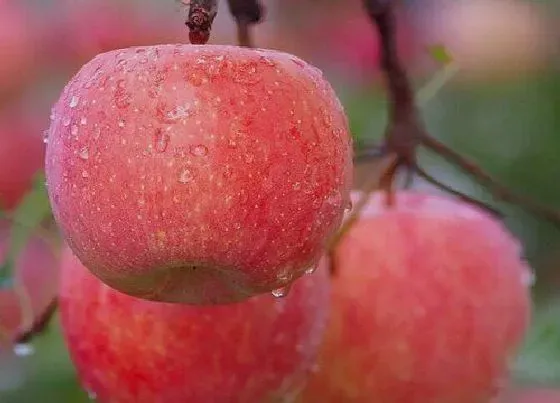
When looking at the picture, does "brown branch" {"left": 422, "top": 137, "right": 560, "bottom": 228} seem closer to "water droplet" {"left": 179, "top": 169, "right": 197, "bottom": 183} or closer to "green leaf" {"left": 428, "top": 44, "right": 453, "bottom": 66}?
"green leaf" {"left": 428, "top": 44, "right": 453, "bottom": 66}

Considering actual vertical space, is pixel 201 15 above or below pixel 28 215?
above

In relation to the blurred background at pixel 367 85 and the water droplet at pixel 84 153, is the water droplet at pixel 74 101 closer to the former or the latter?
the water droplet at pixel 84 153

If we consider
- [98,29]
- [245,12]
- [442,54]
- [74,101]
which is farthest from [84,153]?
[98,29]

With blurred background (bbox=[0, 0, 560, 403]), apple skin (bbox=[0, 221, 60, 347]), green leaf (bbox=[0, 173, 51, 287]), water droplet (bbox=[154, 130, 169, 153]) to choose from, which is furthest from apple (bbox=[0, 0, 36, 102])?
water droplet (bbox=[154, 130, 169, 153])

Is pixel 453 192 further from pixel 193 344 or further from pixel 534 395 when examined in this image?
pixel 534 395

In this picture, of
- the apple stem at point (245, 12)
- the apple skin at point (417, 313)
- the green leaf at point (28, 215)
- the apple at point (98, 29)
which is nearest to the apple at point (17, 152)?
the apple at point (98, 29)
